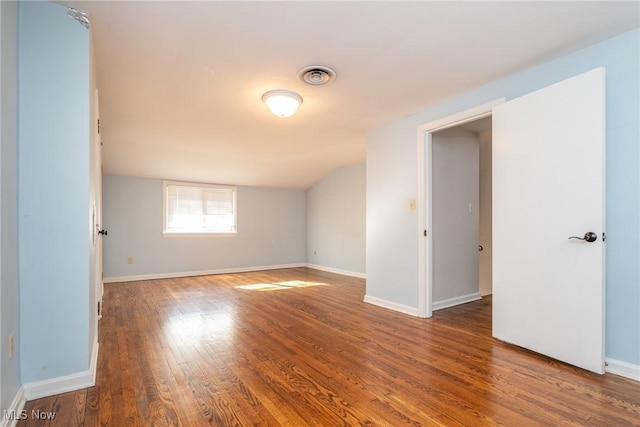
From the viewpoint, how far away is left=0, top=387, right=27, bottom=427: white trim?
1.40m

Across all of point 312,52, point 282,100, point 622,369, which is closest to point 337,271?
point 282,100

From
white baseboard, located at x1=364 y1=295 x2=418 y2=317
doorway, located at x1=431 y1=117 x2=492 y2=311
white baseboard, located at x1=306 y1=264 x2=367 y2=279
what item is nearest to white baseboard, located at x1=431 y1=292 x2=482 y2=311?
doorway, located at x1=431 y1=117 x2=492 y2=311

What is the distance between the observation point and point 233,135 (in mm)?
4188

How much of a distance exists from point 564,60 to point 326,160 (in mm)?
3848

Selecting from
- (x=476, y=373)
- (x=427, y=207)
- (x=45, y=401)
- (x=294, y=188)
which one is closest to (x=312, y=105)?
(x=427, y=207)

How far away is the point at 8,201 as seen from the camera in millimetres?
1525

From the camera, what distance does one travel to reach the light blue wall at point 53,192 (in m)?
1.71

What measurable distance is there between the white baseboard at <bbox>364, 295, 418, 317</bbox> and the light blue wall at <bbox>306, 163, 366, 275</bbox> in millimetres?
1952

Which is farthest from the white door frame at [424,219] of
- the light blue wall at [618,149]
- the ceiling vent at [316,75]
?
the ceiling vent at [316,75]

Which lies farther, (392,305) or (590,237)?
(392,305)

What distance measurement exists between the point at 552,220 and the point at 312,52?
2.13 meters

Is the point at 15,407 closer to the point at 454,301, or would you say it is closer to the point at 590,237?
the point at 590,237

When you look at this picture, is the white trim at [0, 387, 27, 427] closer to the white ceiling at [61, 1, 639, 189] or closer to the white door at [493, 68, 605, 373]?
the white ceiling at [61, 1, 639, 189]

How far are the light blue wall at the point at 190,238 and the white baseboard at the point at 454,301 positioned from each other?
423cm
